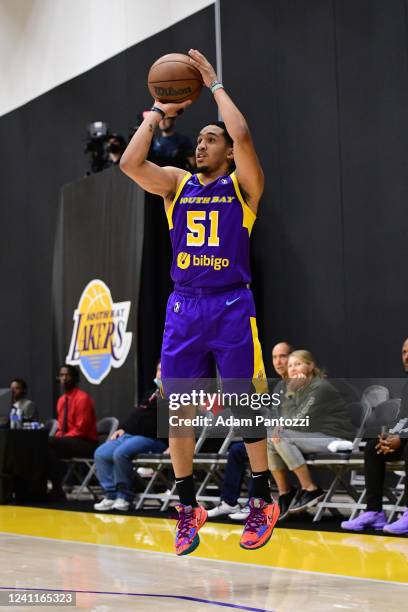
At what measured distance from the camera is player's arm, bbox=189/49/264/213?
464cm

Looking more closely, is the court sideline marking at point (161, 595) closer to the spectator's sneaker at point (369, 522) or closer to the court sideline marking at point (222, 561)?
the court sideline marking at point (222, 561)

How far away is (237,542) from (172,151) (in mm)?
5524

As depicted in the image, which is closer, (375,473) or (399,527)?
(399,527)

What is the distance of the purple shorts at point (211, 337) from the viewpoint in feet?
15.5

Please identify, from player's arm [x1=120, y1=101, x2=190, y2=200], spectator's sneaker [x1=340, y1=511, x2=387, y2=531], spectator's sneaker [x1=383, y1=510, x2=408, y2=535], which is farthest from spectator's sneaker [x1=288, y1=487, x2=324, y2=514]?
player's arm [x1=120, y1=101, x2=190, y2=200]

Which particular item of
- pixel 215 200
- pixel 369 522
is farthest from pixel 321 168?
pixel 215 200

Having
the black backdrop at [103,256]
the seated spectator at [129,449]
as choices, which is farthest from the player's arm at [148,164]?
the black backdrop at [103,256]

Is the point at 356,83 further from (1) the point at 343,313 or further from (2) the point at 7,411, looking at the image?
(2) the point at 7,411

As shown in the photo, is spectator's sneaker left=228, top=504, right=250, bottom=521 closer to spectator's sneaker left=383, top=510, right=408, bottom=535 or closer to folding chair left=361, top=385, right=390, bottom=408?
spectator's sneaker left=383, top=510, right=408, bottom=535

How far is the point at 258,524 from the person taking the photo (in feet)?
15.5

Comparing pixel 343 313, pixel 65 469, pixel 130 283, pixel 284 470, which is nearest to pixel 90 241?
pixel 130 283

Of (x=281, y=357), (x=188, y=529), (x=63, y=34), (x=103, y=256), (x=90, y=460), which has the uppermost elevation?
(x=63, y=34)

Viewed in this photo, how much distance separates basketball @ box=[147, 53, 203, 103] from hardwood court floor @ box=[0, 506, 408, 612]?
7.90 feet

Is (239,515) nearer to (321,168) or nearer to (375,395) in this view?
(375,395)
